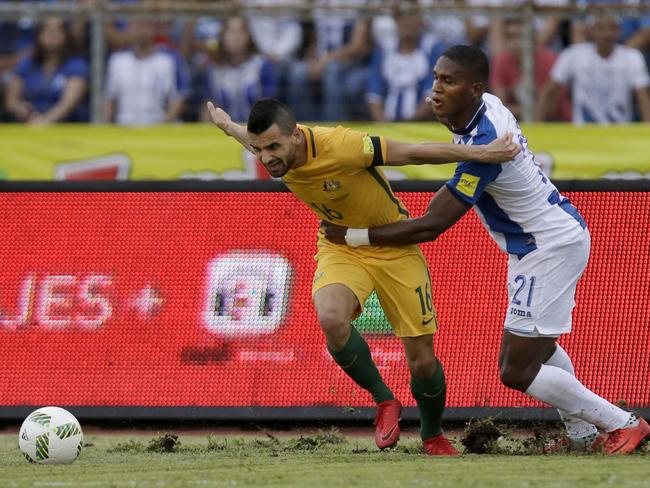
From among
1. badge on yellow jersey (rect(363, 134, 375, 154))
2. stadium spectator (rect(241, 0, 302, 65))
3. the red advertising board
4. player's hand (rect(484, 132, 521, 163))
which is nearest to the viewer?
player's hand (rect(484, 132, 521, 163))

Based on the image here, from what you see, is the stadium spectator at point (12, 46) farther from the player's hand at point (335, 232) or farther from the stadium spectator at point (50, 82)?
the player's hand at point (335, 232)

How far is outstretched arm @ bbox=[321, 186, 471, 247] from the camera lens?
692cm

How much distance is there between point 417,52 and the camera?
12.8 meters

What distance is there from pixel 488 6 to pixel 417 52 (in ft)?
Result: 3.44

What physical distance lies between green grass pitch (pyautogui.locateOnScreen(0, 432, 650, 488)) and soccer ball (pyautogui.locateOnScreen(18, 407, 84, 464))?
84 millimetres

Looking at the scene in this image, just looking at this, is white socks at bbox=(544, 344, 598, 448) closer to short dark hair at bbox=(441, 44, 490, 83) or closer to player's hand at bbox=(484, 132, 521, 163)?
player's hand at bbox=(484, 132, 521, 163)

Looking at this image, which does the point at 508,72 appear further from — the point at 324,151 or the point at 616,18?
the point at 324,151

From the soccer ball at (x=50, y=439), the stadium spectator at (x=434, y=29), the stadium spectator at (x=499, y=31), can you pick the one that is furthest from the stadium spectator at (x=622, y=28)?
the soccer ball at (x=50, y=439)

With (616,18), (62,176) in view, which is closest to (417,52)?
(616,18)

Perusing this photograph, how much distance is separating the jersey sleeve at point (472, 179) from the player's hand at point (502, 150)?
0.08 m

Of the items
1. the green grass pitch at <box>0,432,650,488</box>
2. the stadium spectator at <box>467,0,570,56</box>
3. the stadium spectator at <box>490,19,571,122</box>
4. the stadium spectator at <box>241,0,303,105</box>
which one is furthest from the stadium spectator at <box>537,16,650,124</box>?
the green grass pitch at <box>0,432,650,488</box>

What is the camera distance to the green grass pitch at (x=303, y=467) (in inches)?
231

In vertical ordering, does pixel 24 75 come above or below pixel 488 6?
below

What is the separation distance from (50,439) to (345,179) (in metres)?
2.25
